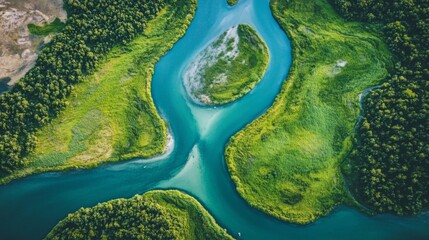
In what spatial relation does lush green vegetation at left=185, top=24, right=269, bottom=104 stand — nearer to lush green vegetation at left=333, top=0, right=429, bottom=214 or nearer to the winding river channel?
the winding river channel

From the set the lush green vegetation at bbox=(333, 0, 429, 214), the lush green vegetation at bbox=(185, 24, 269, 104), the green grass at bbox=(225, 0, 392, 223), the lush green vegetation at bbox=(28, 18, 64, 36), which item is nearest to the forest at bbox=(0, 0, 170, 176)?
the lush green vegetation at bbox=(28, 18, 64, 36)


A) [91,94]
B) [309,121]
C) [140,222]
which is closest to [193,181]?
[140,222]

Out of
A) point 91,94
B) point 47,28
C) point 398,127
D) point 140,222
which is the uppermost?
point 47,28

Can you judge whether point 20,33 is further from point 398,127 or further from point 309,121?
point 398,127

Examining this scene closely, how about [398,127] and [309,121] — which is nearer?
[398,127]

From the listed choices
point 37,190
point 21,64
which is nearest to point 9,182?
point 37,190

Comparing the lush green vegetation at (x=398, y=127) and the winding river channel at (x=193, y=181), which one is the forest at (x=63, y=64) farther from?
the lush green vegetation at (x=398, y=127)

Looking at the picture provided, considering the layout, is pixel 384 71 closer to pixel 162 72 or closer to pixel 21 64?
pixel 162 72
